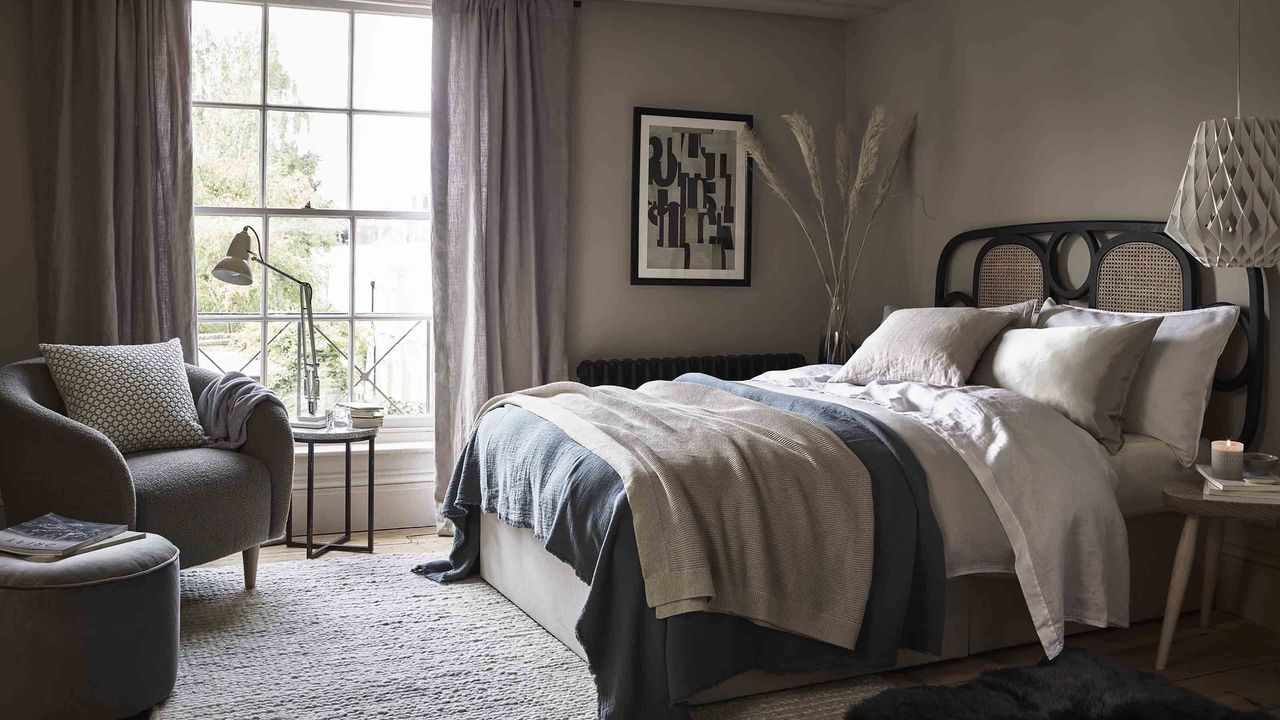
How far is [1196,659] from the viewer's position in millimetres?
2955

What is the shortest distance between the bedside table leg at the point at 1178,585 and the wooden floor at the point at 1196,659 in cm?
7

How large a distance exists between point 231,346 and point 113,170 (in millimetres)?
874

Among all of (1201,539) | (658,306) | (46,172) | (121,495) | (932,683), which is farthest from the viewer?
(658,306)

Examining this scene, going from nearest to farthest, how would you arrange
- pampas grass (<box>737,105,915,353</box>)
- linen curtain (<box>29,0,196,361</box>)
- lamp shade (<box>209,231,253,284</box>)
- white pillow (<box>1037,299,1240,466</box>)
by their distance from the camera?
white pillow (<box>1037,299,1240,466</box>), lamp shade (<box>209,231,253,284</box>), linen curtain (<box>29,0,196,361</box>), pampas grass (<box>737,105,915,353</box>)

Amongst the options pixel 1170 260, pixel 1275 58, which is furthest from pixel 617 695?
pixel 1275 58

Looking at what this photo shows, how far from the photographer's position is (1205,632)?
3164 mm

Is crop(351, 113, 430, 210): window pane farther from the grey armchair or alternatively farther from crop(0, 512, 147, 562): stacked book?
crop(0, 512, 147, 562): stacked book

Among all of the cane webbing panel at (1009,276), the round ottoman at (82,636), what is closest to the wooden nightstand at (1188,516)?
the cane webbing panel at (1009,276)

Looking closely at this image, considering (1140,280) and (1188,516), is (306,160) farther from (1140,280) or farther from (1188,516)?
(1188,516)

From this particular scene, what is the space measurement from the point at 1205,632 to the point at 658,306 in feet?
8.91

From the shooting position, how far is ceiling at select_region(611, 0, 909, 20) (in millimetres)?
4875

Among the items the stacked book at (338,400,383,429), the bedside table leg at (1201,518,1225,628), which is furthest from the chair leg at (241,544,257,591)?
the bedside table leg at (1201,518,1225,628)

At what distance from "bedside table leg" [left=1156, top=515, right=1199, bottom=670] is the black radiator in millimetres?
2423

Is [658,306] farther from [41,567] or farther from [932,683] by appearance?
[41,567]
